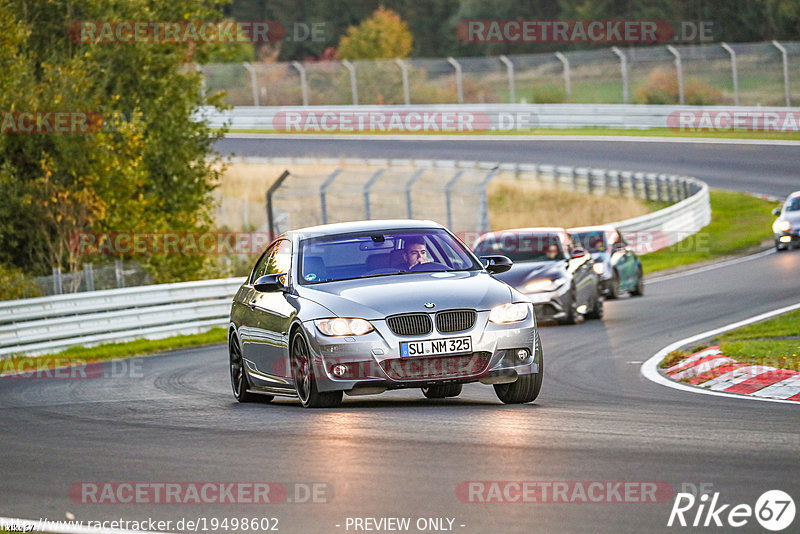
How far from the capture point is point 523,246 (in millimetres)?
21656

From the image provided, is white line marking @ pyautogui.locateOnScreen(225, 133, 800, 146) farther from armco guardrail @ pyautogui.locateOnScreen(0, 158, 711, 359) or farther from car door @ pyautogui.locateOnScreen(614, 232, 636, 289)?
armco guardrail @ pyautogui.locateOnScreen(0, 158, 711, 359)

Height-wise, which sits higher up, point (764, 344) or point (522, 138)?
point (764, 344)

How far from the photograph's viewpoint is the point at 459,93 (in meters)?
55.5

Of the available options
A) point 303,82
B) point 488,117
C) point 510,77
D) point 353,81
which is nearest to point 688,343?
point 510,77

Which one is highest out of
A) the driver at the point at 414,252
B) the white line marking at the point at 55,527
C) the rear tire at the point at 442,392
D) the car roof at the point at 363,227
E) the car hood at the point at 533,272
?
the car roof at the point at 363,227

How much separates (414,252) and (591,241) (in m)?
14.2

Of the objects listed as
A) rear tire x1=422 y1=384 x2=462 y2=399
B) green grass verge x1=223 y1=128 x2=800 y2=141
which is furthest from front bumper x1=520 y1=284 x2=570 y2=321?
green grass verge x1=223 y1=128 x2=800 y2=141

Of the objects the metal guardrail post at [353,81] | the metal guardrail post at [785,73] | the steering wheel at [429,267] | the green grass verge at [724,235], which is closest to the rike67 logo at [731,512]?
the steering wheel at [429,267]

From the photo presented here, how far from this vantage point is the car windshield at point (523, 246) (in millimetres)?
21188

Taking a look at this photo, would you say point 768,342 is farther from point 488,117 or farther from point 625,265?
point 488,117

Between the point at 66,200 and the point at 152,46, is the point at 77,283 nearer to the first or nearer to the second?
the point at 66,200

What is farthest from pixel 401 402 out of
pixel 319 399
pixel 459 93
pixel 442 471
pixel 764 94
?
pixel 459 93

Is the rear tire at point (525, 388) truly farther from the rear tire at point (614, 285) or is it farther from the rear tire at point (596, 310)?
the rear tire at point (614, 285)

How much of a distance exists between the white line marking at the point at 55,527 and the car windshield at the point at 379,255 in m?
4.72
